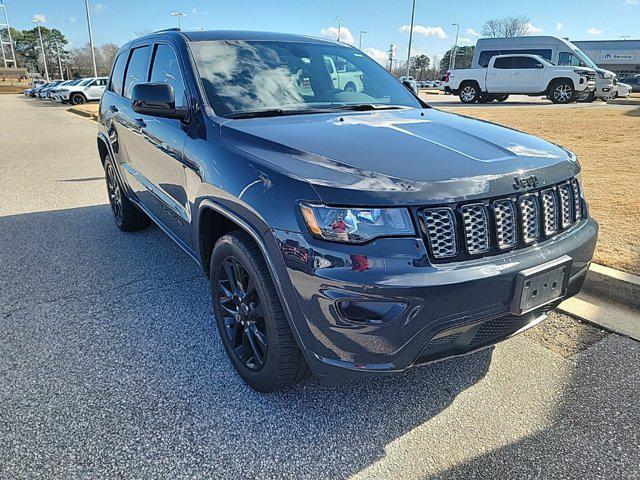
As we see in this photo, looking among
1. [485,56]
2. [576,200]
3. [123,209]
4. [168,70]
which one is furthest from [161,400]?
[485,56]

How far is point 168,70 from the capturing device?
10.8 ft

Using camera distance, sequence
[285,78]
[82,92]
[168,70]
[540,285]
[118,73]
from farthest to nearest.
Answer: [82,92], [118,73], [168,70], [285,78], [540,285]

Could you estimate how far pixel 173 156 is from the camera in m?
2.96

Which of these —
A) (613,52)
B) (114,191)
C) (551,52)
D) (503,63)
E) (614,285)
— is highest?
(613,52)

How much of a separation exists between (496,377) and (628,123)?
11.0 meters

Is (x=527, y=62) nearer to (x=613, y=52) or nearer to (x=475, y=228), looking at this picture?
(x=475, y=228)

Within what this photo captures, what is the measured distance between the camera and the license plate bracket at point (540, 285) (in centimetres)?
197

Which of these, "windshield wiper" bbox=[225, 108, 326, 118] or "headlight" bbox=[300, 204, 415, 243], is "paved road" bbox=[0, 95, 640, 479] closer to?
"headlight" bbox=[300, 204, 415, 243]

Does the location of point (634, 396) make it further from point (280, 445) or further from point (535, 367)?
point (280, 445)

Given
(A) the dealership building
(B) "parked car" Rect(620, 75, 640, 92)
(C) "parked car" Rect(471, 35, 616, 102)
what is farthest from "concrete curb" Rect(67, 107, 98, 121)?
(A) the dealership building

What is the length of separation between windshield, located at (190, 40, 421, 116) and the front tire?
0.88 m

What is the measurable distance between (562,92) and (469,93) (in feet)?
12.2

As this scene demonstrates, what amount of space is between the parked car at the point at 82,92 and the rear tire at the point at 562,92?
25928 millimetres

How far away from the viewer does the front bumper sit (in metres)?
1.79
